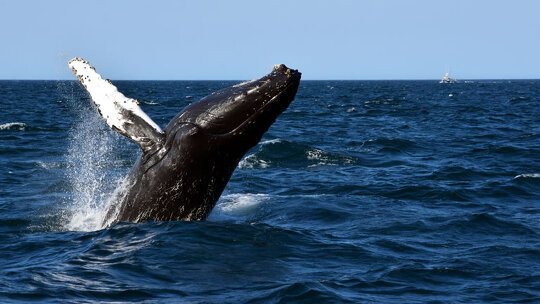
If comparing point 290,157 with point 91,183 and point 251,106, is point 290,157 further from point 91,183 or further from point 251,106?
point 251,106

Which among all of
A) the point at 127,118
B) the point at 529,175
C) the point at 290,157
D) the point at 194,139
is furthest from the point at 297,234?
the point at 290,157

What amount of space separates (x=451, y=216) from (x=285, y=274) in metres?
6.07

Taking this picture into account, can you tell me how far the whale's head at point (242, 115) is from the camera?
12.6m

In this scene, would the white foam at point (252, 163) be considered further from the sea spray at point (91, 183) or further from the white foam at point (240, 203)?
the white foam at point (240, 203)

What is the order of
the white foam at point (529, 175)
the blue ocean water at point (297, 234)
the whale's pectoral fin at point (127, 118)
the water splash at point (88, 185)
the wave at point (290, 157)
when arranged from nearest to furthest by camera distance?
the blue ocean water at point (297, 234) → the whale's pectoral fin at point (127, 118) → the water splash at point (88, 185) → the white foam at point (529, 175) → the wave at point (290, 157)

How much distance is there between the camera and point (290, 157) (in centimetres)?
2734

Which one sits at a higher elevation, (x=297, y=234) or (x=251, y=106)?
(x=251, y=106)

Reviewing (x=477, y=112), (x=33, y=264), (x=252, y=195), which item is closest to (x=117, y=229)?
(x=33, y=264)

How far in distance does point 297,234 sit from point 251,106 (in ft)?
7.33

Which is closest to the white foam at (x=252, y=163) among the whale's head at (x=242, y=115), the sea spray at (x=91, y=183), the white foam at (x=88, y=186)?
the sea spray at (x=91, y=183)

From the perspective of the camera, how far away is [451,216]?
52.6 feet

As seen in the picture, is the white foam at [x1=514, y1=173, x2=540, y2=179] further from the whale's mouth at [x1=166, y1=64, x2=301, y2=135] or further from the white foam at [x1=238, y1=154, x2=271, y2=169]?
the whale's mouth at [x1=166, y1=64, x2=301, y2=135]

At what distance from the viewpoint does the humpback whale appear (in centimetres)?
1264

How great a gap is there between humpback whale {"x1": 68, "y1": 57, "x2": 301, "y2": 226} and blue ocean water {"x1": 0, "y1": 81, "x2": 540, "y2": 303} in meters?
0.41
